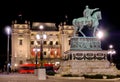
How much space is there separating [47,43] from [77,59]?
324 feet

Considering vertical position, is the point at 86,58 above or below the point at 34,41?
below

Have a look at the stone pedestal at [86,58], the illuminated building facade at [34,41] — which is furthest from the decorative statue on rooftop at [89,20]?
the illuminated building facade at [34,41]

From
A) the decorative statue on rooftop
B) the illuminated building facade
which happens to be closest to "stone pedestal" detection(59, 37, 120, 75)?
the decorative statue on rooftop

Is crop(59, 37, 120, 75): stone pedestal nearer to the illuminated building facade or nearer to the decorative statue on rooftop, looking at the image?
the decorative statue on rooftop

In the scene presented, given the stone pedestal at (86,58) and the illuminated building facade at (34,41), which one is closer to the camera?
the stone pedestal at (86,58)

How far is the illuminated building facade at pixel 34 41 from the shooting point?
148m

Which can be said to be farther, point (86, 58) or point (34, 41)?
point (34, 41)

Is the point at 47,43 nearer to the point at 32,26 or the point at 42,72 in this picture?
the point at 32,26

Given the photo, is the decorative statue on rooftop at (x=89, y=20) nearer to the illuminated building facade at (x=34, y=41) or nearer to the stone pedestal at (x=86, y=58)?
the stone pedestal at (x=86, y=58)

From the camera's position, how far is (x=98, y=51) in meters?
56.8

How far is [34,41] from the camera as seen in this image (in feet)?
499

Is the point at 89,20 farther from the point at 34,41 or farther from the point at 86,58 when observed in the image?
the point at 34,41

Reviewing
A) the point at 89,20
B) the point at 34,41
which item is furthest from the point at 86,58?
the point at 34,41

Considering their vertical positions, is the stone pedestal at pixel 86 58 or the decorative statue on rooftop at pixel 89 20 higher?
the decorative statue on rooftop at pixel 89 20
